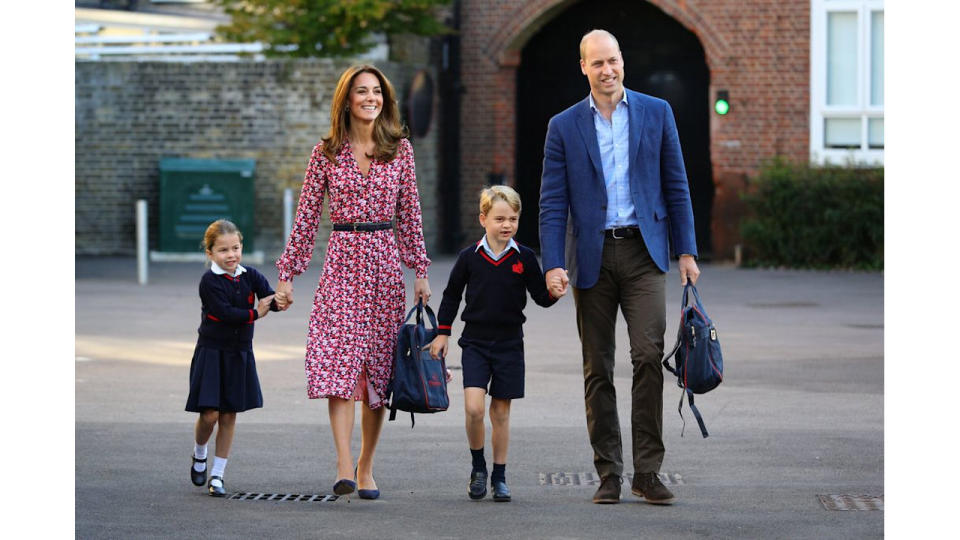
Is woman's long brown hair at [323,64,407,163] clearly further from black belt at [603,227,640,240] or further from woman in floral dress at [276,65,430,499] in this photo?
black belt at [603,227,640,240]

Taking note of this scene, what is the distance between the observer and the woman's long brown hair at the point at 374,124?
744cm

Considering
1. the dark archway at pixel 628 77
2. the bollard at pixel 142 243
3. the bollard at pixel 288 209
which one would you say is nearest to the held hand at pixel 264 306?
the bollard at pixel 142 243

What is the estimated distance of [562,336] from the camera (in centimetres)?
1418

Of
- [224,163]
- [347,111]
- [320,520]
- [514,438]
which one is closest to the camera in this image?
[320,520]

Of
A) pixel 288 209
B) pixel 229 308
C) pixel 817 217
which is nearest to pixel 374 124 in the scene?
pixel 229 308

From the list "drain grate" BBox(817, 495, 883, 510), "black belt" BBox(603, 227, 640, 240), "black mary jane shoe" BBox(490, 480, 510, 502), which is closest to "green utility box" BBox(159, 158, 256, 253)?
"black mary jane shoe" BBox(490, 480, 510, 502)

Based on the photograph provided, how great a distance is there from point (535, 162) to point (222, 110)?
4.95m

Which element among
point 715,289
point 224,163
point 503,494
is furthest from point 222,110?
point 503,494

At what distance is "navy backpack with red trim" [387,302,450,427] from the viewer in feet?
23.9

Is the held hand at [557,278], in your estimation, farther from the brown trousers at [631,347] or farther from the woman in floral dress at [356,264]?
the woman in floral dress at [356,264]

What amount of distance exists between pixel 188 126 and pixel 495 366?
1624 centimetres

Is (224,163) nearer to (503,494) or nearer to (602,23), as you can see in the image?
(602,23)

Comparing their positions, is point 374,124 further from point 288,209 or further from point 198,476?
point 288,209

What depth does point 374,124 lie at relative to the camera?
7496 millimetres
